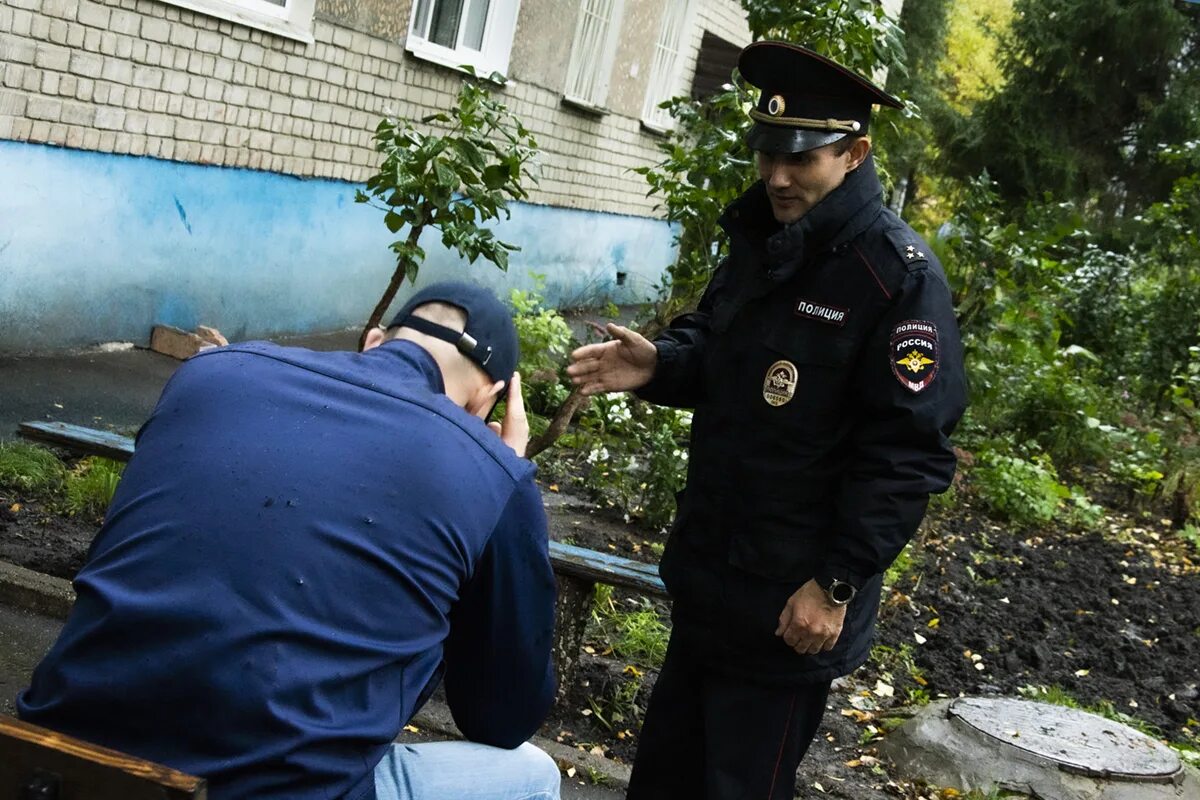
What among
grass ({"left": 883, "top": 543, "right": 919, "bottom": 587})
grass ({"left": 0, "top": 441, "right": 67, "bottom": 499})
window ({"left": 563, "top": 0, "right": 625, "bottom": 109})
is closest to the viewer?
grass ({"left": 0, "top": 441, "right": 67, "bottom": 499})

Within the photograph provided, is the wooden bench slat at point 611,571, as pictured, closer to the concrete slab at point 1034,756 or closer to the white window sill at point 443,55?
the concrete slab at point 1034,756

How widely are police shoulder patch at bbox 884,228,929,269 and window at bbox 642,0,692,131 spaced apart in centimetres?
1184

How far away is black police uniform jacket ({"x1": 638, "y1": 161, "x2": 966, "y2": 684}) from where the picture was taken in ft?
8.73

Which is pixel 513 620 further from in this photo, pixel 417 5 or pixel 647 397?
pixel 417 5

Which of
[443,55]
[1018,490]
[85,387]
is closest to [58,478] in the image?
[85,387]

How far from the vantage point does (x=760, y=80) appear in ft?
9.82

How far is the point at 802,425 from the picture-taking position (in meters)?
2.79

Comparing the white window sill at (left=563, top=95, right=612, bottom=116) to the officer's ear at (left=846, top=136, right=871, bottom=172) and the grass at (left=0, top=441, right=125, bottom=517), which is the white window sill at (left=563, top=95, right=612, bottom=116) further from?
the officer's ear at (left=846, top=136, right=871, bottom=172)

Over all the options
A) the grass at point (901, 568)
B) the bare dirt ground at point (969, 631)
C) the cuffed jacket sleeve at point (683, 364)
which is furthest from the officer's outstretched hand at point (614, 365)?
the grass at point (901, 568)

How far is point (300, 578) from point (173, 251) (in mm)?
6144

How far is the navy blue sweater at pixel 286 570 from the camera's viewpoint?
5.65 feet

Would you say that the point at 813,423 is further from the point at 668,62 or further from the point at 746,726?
the point at 668,62

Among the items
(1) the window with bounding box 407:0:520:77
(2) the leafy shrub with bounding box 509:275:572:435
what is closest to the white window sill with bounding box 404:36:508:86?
(1) the window with bounding box 407:0:520:77

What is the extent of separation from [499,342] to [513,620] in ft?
1.47
